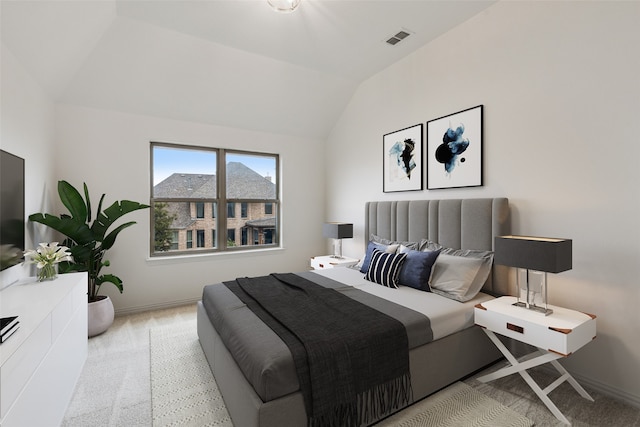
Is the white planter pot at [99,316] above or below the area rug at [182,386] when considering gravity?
above

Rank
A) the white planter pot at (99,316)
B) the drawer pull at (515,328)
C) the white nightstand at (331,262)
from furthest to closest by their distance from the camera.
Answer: the white nightstand at (331,262) < the white planter pot at (99,316) < the drawer pull at (515,328)

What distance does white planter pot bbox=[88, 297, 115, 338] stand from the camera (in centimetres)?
300

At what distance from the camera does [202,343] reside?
269 cm

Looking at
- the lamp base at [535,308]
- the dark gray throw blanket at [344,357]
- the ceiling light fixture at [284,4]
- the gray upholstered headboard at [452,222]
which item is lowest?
the dark gray throw blanket at [344,357]

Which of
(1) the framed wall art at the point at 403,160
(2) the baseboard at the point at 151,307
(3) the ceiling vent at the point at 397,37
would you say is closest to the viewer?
(3) the ceiling vent at the point at 397,37

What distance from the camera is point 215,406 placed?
200 cm

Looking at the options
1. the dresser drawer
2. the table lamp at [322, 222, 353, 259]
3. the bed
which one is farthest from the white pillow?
the dresser drawer

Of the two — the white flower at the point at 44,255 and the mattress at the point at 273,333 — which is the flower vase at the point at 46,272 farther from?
the mattress at the point at 273,333

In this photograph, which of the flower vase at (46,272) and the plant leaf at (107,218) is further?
the plant leaf at (107,218)

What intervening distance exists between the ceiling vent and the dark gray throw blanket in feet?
8.97

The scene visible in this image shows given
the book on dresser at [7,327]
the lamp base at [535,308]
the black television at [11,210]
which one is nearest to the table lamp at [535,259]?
the lamp base at [535,308]

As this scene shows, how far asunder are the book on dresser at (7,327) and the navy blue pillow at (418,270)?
8.51 ft

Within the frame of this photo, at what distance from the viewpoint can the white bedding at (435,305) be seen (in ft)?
6.95

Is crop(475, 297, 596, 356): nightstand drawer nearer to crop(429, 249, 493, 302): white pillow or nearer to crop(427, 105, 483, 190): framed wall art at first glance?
crop(429, 249, 493, 302): white pillow
